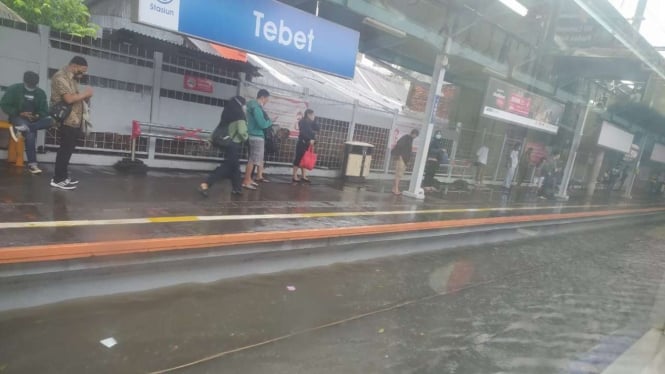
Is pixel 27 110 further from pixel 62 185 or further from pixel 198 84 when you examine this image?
pixel 198 84

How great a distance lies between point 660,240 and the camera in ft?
38.9

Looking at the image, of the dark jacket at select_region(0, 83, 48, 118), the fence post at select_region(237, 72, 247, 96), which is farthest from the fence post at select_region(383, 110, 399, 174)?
the dark jacket at select_region(0, 83, 48, 118)

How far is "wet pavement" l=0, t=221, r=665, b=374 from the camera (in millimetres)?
2975

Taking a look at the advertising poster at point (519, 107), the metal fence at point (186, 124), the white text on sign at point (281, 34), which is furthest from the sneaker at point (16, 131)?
the advertising poster at point (519, 107)

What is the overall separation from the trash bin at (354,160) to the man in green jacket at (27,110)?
6750 millimetres

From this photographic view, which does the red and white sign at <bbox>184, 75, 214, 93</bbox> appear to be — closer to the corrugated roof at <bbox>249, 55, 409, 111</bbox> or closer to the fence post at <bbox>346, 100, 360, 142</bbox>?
the fence post at <bbox>346, 100, 360, 142</bbox>

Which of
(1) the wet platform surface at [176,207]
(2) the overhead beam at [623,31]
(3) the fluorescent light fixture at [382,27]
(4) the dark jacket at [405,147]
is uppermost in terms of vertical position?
(2) the overhead beam at [623,31]

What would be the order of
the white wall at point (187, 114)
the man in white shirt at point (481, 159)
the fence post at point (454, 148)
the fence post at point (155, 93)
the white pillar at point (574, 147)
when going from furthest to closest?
the fence post at point (454, 148), the white pillar at point (574, 147), the man in white shirt at point (481, 159), the white wall at point (187, 114), the fence post at point (155, 93)

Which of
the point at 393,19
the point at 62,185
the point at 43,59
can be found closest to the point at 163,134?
the point at 43,59

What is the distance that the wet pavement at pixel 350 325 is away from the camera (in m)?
2.97

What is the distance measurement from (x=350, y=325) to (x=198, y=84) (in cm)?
652

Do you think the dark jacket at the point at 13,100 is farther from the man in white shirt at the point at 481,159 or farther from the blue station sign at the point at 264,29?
the man in white shirt at the point at 481,159

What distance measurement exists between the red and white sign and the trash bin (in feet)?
12.6

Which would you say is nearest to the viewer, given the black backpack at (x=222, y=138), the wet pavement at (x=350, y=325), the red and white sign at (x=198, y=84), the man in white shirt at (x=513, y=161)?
the wet pavement at (x=350, y=325)
